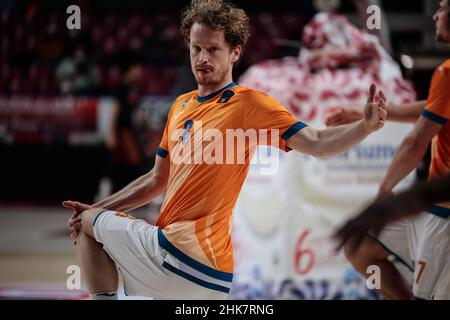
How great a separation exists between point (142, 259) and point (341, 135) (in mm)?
977

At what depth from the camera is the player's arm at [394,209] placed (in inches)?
65.2

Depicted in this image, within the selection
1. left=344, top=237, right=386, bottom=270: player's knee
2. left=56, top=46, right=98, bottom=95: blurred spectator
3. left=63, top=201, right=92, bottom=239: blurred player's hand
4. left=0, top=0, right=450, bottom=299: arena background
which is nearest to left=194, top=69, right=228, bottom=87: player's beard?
left=63, top=201, right=92, bottom=239: blurred player's hand

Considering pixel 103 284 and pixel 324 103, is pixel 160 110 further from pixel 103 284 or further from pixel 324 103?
pixel 103 284

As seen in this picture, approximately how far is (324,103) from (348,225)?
3.81 meters

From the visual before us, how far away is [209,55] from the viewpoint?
3.19 meters

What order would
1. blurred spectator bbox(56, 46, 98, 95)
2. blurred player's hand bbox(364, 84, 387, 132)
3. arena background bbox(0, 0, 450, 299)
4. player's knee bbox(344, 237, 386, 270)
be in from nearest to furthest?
blurred player's hand bbox(364, 84, 387, 132)
player's knee bbox(344, 237, 386, 270)
arena background bbox(0, 0, 450, 299)
blurred spectator bbox(56, 46, 98, 95)

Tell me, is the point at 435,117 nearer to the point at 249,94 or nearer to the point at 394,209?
the point at 249,94

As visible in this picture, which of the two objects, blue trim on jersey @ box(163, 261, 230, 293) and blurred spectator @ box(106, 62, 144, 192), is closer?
blue trim on jersey @ box(163, 261, 230, 293)

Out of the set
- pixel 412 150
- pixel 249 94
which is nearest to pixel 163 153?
pixel 249 94

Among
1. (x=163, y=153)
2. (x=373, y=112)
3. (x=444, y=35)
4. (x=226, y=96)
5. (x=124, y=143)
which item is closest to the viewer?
(x=373, y=112)

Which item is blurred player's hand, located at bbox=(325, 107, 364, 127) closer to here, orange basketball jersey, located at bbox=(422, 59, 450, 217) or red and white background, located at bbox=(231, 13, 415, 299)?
orange basketball jersey, located at bbox=(422, 59, 450, 217)

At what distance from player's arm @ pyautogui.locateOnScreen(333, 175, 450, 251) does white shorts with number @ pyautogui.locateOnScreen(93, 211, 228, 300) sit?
1.53 meters

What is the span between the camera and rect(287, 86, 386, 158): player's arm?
296cm
